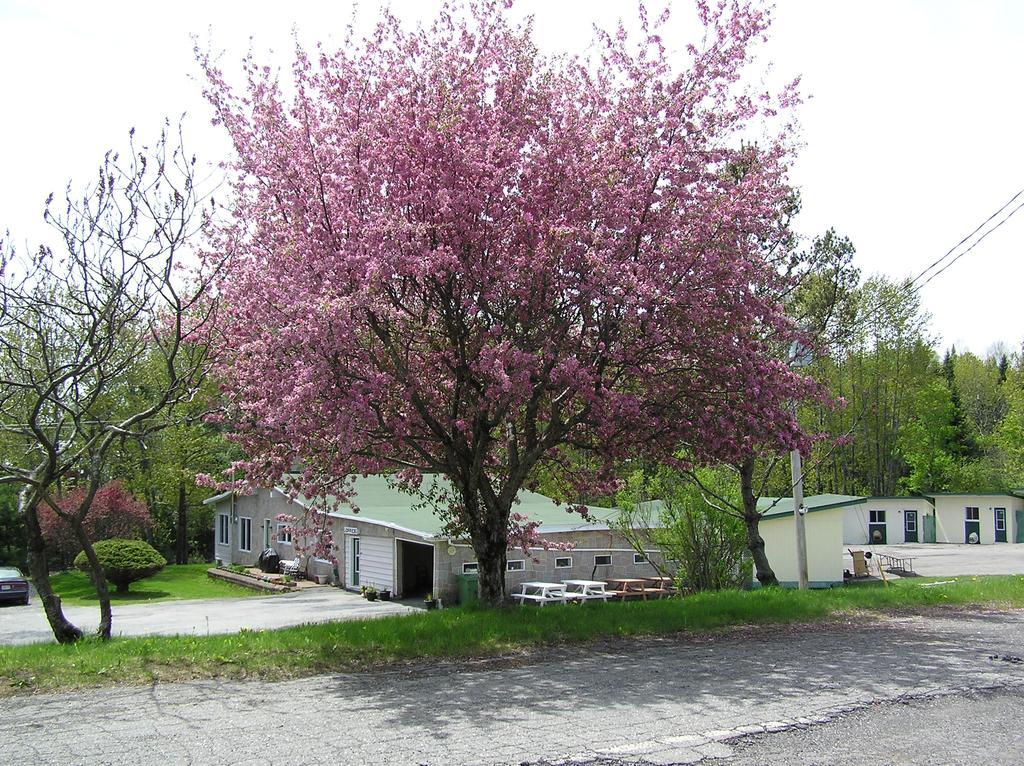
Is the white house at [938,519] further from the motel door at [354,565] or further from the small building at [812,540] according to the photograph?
the motel door at [354,565]

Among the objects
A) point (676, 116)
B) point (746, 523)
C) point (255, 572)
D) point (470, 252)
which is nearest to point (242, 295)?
point (470, 252)

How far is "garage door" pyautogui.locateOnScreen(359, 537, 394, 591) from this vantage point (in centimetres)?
2445

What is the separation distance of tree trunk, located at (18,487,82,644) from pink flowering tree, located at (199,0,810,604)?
2618mm

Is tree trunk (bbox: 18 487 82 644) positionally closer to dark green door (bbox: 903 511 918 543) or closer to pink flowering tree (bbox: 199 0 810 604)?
pink flowering tree (bbox: 199 0 810 604)

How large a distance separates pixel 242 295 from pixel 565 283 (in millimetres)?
3890

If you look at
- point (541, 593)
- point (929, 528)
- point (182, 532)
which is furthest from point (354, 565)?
point (929, 528)

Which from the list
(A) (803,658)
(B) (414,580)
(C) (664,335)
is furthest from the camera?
(B) (414,580)

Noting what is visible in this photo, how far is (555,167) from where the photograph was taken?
1100cm

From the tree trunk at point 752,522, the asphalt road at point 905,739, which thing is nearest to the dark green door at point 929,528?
the tree trunk at point 752,522

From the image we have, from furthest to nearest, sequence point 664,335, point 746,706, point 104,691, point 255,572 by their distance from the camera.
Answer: point 255,572 → point 664,335 → point 104,691 → point 746,706

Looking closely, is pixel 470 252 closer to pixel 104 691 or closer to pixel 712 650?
pixel 712 650

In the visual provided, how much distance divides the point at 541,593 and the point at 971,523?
97.1 feet

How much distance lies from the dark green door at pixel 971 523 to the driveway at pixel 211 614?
31.1 metres

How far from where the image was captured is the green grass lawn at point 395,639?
8664 millimetres
